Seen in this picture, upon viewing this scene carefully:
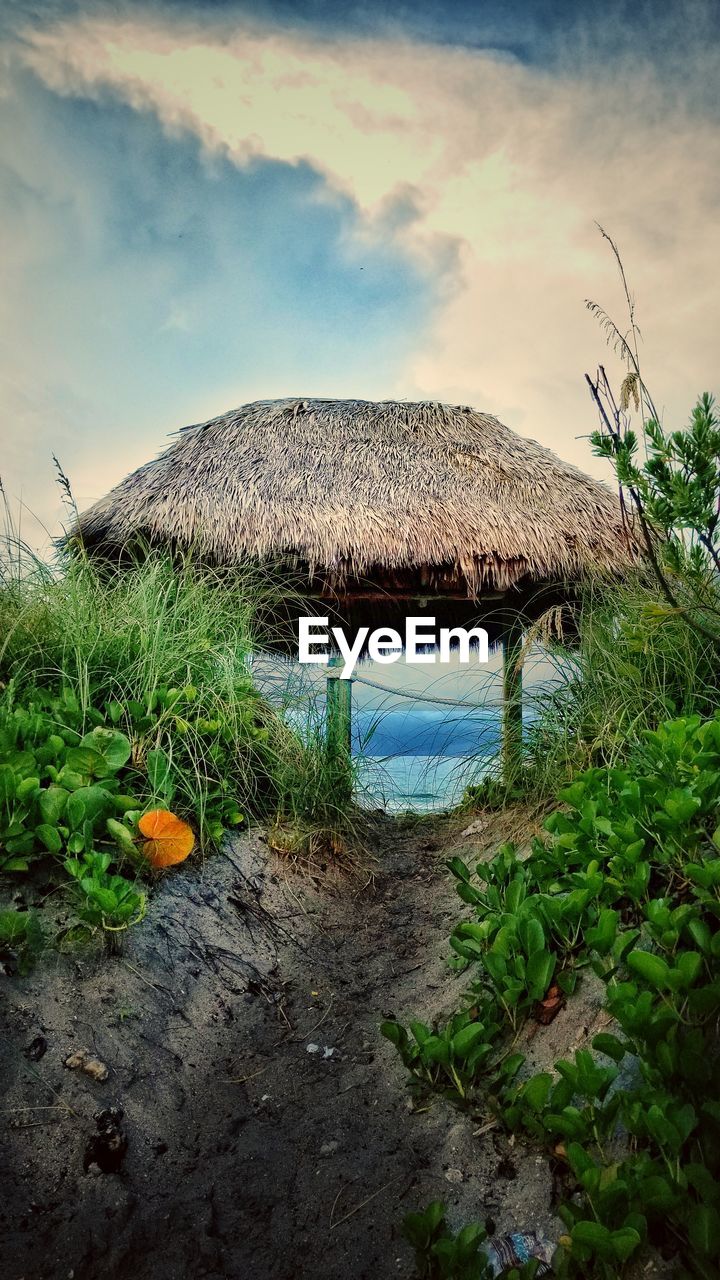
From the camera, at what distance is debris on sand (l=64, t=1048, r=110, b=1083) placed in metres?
2.47

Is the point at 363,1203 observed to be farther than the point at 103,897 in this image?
No

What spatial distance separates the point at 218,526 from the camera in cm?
655

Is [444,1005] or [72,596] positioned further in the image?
[72,596]

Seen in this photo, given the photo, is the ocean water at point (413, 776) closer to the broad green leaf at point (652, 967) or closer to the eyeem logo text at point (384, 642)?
the eyeem logo text at point (384, 642)

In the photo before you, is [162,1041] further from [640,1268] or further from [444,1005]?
[640,1268]

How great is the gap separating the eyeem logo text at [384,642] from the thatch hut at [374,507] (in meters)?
0.29

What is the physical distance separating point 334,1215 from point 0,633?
104 inches

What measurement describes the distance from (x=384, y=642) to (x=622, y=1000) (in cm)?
554

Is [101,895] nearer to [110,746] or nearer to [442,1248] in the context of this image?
[110,746]

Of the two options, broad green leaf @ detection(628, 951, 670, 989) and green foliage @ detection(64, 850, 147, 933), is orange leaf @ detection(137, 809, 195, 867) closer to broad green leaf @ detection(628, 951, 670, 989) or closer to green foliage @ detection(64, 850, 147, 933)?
green foliage @ detection(64, 850, 147, 933)

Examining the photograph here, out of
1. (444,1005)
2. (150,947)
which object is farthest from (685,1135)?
(150,947)

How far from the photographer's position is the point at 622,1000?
197 centimetres

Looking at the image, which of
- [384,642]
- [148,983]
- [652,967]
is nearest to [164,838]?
[148,983]

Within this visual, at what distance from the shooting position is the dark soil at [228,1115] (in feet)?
6.70
